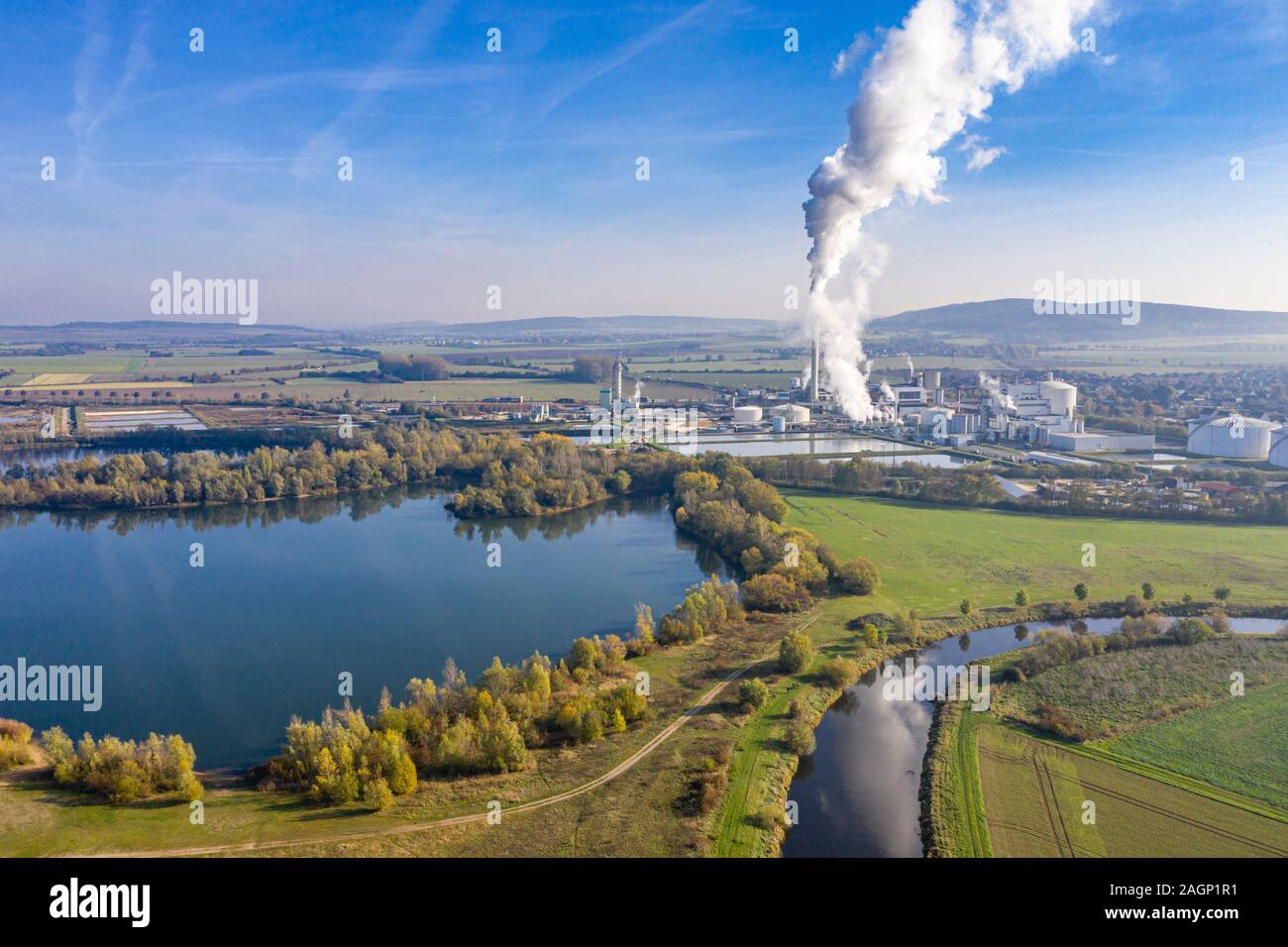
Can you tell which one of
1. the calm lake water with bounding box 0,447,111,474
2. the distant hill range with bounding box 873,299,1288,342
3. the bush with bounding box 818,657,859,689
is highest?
the distant hill range with bounding box 873,299,1288,342

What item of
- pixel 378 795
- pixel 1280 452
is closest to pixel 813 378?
pixel 1280 452

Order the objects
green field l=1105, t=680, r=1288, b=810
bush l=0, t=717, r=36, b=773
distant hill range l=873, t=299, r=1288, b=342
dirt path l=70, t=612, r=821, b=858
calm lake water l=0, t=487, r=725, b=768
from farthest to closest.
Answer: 1. distant hill range l=873, t=299, r=1288, b=342
2. calm lake water l=0, t=487, r=725, b=768
3. bush l=0, t=717, r=36, b=773
4. green field l=1105, t=680, r=1288, b=810
5. dirt path l=70, t=612, r=821, b=858

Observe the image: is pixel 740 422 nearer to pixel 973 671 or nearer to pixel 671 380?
pixel 671 380

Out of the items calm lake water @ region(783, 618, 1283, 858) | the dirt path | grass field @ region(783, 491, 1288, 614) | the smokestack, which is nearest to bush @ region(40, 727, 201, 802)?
the dirt path

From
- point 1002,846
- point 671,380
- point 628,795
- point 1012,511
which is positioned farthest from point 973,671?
point 671,380

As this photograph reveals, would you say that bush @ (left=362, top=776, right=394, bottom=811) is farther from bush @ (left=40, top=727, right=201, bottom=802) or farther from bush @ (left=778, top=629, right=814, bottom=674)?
bush @ (left=778, top=629, right=814, bottom=674)

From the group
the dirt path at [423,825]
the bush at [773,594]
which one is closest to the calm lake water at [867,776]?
the dirt path at [423,825]

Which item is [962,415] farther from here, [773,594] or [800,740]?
[800,740]
